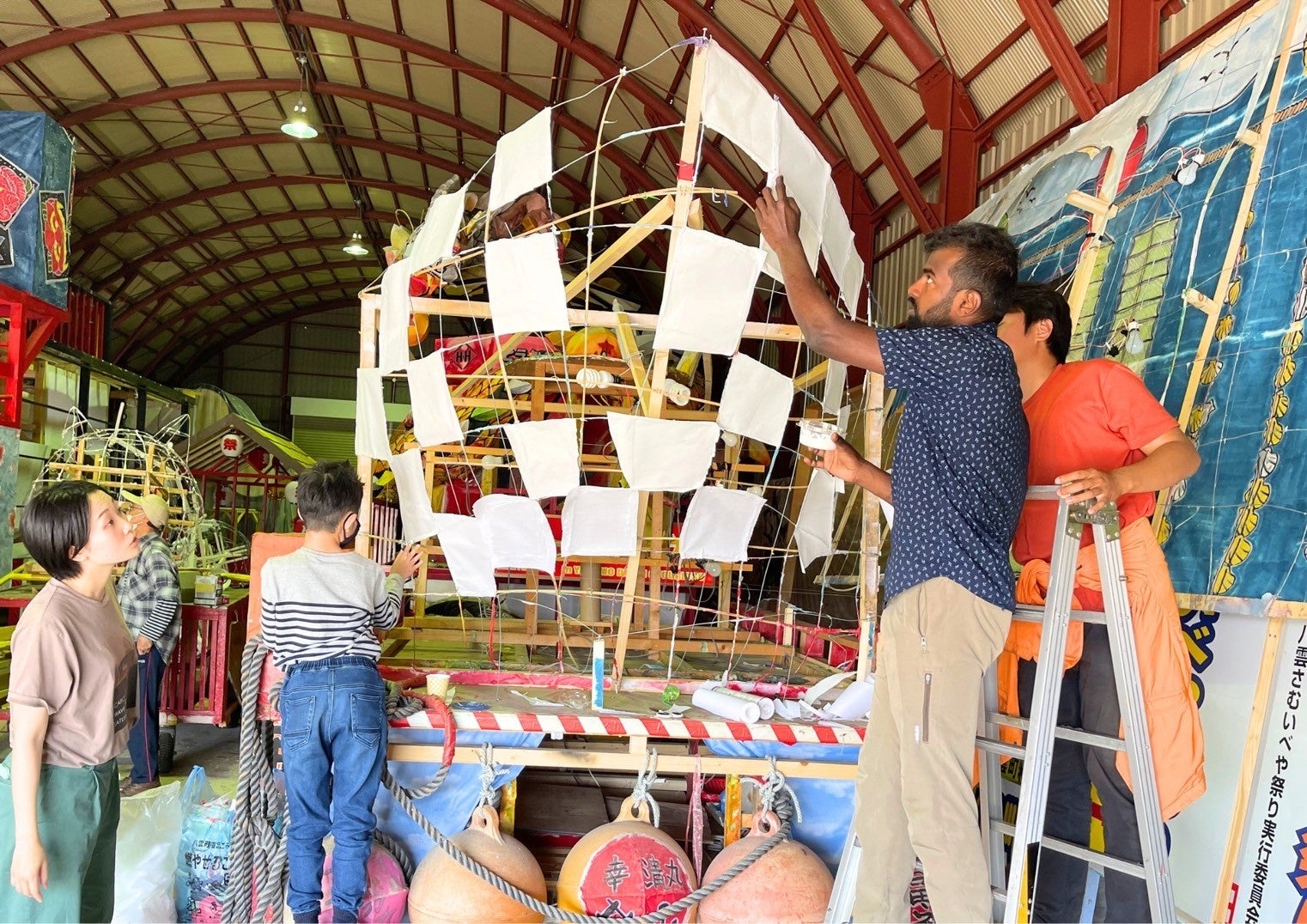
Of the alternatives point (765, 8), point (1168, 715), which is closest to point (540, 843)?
point (1168, 715)

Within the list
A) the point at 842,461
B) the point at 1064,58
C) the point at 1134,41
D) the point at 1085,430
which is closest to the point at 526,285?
the point at 842,461

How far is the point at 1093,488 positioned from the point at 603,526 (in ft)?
7.45

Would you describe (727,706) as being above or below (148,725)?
above

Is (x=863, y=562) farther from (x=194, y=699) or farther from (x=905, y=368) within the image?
(x=194, y=699)

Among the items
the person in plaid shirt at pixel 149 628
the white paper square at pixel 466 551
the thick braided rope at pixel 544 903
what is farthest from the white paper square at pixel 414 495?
the person in plaid shirt at pixel 149 628

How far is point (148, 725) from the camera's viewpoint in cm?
670

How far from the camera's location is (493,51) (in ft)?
51.6

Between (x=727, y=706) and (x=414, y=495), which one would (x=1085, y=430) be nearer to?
(x=727, y=706)

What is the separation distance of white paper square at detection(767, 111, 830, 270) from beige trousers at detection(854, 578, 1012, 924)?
6.04 ft

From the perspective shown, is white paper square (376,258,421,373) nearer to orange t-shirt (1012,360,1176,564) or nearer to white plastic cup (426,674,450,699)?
white plastic cup (426,674,450,699)

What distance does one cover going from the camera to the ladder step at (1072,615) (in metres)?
2.78

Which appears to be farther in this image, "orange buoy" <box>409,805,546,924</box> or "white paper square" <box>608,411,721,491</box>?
"white paper square" <box>608,411,721,491</box>

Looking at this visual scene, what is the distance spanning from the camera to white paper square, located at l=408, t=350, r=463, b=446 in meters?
4.31

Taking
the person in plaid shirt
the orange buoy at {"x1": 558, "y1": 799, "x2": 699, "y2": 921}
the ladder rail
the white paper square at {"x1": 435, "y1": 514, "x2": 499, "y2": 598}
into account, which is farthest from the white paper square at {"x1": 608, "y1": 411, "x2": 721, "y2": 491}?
the person in plaid shirt
